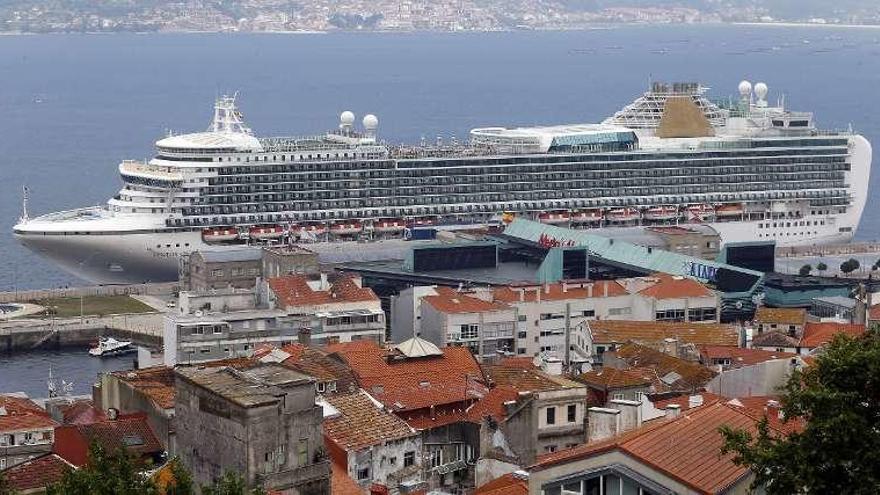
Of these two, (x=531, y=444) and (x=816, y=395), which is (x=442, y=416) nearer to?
(x=531, y=444)

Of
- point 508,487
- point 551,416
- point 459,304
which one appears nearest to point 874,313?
point 459,304

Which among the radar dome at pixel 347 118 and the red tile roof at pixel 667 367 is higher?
the radar dome at pixel 347 118

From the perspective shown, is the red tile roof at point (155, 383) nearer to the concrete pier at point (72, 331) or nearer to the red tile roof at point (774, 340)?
the red tile roof at point (774, 340)

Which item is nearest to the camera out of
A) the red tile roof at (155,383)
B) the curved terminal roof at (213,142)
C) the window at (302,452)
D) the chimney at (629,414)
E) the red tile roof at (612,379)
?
the window at (302,452)


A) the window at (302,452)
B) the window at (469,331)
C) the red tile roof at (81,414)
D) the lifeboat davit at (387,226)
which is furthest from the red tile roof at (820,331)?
the lifeboat davit at (387,226)

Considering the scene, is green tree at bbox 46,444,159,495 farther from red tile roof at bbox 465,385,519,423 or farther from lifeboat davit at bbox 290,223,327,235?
lifeboat davit at bbox 290,223,327,235

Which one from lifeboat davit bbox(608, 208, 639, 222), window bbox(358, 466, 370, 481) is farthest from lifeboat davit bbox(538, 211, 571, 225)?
window bbox(358, 466, 370, 481)
